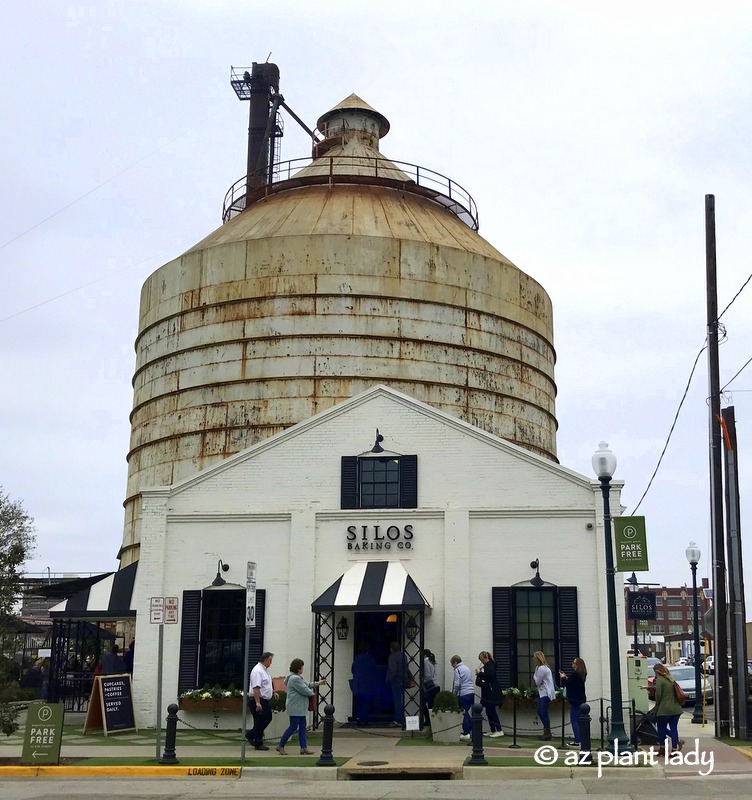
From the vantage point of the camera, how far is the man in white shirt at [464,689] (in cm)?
1923

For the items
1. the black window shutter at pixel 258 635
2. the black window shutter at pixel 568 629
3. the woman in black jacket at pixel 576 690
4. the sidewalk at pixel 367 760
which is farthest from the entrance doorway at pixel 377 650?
the woman in black jacket at pixel 576 690

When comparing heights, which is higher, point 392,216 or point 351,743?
point 392,216

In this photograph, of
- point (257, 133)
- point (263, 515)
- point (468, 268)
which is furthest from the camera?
point (257, 133)

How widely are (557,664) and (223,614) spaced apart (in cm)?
701

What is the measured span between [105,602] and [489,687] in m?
9.67

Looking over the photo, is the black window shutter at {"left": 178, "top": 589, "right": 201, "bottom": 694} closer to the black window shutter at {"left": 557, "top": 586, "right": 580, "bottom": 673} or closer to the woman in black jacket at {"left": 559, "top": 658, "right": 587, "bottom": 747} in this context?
the black window shutter at {"left": 557, "top": 586, "right": 580, "bottom": 673}

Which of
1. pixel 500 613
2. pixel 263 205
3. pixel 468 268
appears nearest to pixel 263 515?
pixel 500 613

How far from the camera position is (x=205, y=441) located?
31547 millimetres

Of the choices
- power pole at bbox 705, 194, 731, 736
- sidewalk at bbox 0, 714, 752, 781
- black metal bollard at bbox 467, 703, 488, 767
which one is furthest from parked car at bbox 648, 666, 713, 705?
black metal bollard at bbox 467, 703, 488, 767

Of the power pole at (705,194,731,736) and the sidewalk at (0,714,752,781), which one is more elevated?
the power pole at (705,194,731,736)

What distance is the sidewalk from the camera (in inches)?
587

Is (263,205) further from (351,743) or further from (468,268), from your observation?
(351,743)

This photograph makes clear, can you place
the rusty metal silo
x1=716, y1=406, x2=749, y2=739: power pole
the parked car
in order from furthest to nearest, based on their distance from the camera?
the parked car, the rusty metal silo, x1=716, y1=406, x2=749, y2=739: power pole

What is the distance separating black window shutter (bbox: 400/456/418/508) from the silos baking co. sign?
52 cm
